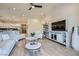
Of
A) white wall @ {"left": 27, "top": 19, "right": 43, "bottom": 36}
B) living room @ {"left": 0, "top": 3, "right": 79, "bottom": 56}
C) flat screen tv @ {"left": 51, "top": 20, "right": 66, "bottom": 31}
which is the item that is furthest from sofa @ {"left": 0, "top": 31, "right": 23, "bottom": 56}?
flat screen tv @ {"left": 51, "top": 20, "right": 66, "bottom": 31}

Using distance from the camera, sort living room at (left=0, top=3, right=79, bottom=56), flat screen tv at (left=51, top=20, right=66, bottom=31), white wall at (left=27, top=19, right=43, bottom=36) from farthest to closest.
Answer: flat screen tv at (left=51, top=20, right=66, bottom=31), white wall at (left=27, top=19, right=43, bottom=36), living room at (left=0, top=3, right=79, bottom=56)

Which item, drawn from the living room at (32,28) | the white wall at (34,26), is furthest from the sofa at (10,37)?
the white wall at (34,26)

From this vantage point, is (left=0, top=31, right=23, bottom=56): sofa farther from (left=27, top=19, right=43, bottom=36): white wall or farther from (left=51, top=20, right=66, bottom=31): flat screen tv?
(left=51, top=20, right=66, bottom=31): flat screen tv

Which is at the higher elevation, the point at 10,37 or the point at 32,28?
the point at 32,28

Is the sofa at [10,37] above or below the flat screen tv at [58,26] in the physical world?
below

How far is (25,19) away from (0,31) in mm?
711

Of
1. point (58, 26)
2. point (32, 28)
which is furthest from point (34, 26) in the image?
point (58, 26)

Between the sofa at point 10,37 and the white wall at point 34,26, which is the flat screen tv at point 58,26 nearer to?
the white wall at point 34,26

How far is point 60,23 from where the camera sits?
121 inches

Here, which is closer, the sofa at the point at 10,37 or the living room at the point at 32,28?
the living room at the point at 32,28

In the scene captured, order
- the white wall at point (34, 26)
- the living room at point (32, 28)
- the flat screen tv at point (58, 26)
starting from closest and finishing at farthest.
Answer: the living room at point (32, 28) < the white wall at point (34, 26) < the flat screen tv at point (58, 26)

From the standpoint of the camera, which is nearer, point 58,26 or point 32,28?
point 32,28

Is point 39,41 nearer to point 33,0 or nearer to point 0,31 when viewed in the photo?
Answer: point 0,31

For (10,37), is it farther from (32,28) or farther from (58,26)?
(58,26)
